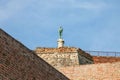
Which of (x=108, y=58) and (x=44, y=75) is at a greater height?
(x=108, y=58)

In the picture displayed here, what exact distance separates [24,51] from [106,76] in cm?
874

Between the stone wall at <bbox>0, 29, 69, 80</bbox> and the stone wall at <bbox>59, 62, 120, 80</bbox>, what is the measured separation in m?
6.71

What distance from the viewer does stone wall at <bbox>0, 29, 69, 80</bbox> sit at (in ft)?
37.2

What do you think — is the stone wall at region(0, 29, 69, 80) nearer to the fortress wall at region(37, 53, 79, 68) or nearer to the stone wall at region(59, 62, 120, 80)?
the stone wall at region(59, 62, 120, 80)

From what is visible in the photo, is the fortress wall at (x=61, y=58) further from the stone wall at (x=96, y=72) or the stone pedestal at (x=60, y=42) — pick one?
the stone wall at (x=96, y=72)

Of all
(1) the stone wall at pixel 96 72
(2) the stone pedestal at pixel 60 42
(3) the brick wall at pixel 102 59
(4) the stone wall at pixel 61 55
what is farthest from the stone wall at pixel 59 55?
(1) the stone wall at pixel 96 72

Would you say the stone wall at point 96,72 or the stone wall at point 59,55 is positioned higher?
the stone wall at point 59,55

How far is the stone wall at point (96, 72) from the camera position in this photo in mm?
21016

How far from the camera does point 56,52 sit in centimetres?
2819

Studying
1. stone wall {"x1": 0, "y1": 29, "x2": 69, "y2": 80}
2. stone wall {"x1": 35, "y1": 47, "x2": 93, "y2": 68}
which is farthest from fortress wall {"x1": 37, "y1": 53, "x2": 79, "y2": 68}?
stone wall {"x1": 0, "y1": 29, "x2": 69, "y2": 80}

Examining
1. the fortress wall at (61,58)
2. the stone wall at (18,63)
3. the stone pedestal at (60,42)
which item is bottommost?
the stone wall at (18,63)


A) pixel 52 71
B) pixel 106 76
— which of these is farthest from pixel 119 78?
pixel 52 71

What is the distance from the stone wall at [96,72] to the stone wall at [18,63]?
6714 millimetres

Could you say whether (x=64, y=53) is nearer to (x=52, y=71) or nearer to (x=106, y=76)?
(x=106, y=76)
